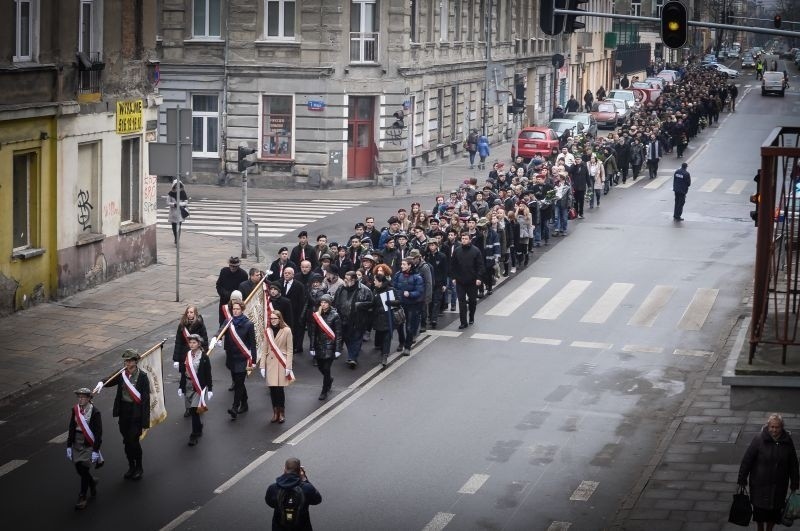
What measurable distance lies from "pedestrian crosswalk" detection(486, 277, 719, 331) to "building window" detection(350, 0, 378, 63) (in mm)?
19274

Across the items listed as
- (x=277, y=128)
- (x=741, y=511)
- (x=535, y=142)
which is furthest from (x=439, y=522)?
(x=535, y=142)

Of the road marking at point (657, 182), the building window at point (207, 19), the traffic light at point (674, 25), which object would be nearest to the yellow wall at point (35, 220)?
the traffic light at point (674, 25)

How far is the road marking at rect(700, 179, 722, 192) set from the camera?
44875 millimetres

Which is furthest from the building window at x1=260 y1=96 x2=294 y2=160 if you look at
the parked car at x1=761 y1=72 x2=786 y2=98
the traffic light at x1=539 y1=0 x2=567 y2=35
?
the parked car at x1=761 y1=72 x2=786 y2=98

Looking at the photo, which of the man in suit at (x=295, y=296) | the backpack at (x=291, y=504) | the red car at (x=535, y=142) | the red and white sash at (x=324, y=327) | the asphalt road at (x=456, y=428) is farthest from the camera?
the red car at (x=535, y=142)

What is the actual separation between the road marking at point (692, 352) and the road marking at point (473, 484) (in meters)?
7.42

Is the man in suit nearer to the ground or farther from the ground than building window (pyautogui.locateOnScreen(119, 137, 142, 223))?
nearer to the ground

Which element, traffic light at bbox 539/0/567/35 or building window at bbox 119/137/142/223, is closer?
traffic light at bbox 539/0/567/35

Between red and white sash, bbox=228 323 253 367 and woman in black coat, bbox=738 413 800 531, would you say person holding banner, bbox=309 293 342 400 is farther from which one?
woman in black coat, bbox=738 413 800 531

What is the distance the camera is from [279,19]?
152 feet

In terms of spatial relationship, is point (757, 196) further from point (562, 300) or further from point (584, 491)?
point (562, 300)

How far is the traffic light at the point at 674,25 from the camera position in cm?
2405

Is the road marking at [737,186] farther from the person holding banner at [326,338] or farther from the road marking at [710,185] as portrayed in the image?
the person holding banner at [326,338]

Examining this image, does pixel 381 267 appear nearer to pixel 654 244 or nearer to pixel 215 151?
pixel 654 244
